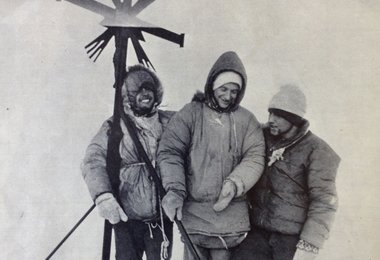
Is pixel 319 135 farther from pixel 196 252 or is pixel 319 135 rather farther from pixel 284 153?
pixel 196 252

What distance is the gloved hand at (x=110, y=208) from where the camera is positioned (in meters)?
1.49

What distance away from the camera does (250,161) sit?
148 centimetres

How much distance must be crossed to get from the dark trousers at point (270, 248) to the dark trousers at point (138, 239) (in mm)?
183

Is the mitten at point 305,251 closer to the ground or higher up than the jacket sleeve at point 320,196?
closer to the ground

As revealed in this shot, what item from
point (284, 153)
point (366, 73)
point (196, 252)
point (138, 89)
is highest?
point (366, 73)

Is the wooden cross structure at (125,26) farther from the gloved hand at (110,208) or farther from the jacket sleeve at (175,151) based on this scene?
the gloved hand at (110,208)

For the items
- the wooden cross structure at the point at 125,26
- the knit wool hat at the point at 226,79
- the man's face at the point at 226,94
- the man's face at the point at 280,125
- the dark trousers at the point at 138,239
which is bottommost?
the dark trousers at the point at 138,239

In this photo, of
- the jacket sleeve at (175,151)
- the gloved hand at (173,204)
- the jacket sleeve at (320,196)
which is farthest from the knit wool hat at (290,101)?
the gloved hand at (173,204)

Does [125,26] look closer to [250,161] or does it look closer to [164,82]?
[164,82]

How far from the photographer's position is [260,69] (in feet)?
4.99

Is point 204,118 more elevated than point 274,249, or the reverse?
point 204,118

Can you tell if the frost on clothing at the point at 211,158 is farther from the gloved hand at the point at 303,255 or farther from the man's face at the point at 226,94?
the gloved hand at the point at 303,255

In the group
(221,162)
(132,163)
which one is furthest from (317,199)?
(132,163)

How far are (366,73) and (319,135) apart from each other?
0.20m
